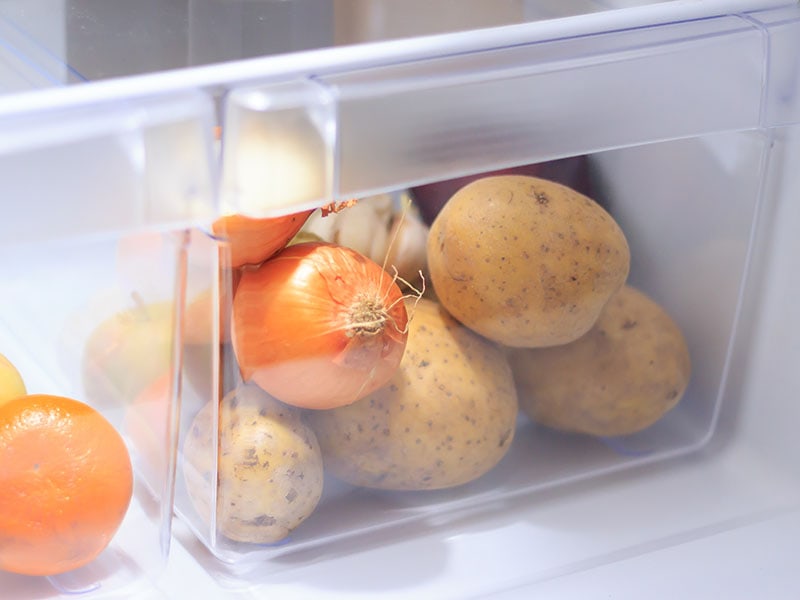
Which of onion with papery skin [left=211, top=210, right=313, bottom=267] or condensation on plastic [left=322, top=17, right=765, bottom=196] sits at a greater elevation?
condensation on plastic [left=322, top=17, right=765, bottom=196]

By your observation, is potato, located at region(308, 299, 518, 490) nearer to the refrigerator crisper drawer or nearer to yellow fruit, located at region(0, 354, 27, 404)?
the refrigerator crisper drawer

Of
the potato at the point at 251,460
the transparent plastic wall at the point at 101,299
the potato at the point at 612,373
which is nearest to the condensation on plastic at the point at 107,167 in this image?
the transparent plastic wall at the point at 101,299

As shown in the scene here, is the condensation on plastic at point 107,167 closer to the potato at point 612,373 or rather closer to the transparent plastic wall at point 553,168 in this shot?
the transparent plastic wall at point 553,168

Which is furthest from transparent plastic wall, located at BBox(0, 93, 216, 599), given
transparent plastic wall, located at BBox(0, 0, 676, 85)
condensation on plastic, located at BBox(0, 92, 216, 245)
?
transparent plastic wall, located at BBox(0, 0, 676, 85)

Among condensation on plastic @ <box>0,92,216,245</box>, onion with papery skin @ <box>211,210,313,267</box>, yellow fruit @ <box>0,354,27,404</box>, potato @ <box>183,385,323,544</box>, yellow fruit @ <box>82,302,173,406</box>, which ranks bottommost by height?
potato @ <box>183,385,323,544</box>

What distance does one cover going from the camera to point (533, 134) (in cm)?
50

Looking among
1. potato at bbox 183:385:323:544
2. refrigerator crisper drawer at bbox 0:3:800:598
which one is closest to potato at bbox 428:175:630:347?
refrigerator crisper drawer at bbox 0:3:800:598

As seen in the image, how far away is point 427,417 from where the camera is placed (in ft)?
1.77

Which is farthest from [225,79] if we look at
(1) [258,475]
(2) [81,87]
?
(1) [258,475]

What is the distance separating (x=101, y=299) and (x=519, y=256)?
19 cm

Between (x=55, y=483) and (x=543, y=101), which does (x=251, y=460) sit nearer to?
(x=55, y=483)

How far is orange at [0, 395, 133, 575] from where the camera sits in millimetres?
462

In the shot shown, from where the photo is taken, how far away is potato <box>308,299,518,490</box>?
1.75 ft

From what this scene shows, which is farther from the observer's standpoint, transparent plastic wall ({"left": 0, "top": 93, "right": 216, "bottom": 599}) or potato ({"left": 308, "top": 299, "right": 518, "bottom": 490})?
potato ({"left": 308, "top": 299, "right": 518, "bottom": 490})
